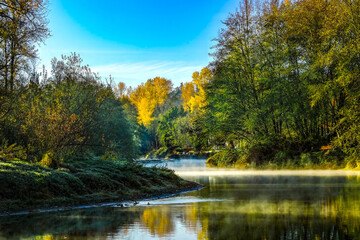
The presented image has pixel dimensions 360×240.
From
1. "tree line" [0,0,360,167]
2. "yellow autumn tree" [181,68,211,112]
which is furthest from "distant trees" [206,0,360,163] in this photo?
"yellow autumn tree" [181,68,211,112]

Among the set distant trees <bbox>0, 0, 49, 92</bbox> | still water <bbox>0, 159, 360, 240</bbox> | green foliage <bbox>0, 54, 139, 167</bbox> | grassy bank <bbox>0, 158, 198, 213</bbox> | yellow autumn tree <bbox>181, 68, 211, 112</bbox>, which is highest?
yellow autumn tree <bbox>181, 68, 211, 112</bbox>

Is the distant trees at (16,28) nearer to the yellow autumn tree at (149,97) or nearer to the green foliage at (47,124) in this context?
the green foliage at (47,124)

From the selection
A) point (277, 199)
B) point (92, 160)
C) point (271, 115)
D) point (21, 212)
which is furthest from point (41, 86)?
point (271, 115)

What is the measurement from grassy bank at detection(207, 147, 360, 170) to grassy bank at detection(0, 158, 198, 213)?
12.8 meters

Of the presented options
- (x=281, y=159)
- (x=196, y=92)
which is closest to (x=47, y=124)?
(x=281, y=159)

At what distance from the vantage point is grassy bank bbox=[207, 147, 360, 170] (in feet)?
82.5

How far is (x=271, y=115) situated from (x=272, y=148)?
92.2 inches

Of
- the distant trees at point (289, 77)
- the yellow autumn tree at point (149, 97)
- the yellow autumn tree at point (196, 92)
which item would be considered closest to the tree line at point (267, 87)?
the distant trees at point (289, 77)

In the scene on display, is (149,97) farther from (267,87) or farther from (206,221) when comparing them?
(206,221)

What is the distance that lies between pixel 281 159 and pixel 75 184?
19.3m

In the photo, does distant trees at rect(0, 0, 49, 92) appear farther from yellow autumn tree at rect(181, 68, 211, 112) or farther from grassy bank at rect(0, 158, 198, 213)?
yellow autumn tree at rect(181, 68, 211, 112)

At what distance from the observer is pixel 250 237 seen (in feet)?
21.1

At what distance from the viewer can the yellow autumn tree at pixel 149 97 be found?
A: 72.5 metres

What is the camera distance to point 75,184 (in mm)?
11648
